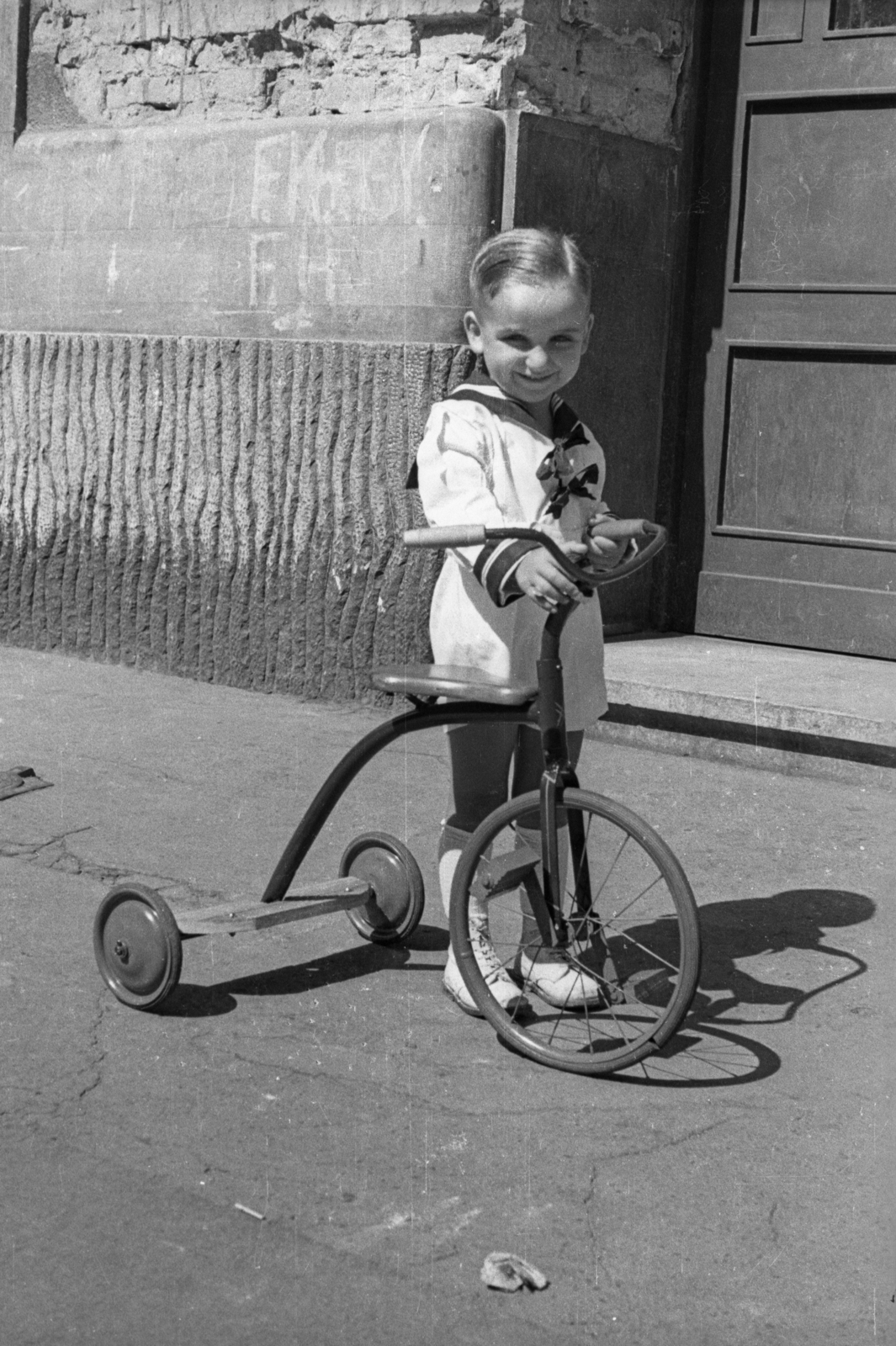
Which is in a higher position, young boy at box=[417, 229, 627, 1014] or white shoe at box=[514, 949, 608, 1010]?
young boy at box=[417, 229, 627, 1014]

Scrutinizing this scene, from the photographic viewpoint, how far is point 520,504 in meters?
3.48

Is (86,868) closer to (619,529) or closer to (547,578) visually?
(547,578)

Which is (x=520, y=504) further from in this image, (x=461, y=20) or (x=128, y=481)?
(x=128, y=481)

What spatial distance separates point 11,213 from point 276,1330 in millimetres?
5725

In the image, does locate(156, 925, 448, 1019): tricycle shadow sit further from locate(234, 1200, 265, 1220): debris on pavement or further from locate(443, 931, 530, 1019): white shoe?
locate(234, 1200, 265, 1220): debris on pavement

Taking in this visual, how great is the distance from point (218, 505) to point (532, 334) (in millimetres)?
3377

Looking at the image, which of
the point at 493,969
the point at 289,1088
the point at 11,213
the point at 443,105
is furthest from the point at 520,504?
the point at 11,213

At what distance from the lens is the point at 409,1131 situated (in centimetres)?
305

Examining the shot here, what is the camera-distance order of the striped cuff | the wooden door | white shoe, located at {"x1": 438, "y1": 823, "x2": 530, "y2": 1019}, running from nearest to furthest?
the striped cuff
white shoe, located at {"x1": 438, "y1": 823, "x2": 530, "y2": 1019}
the wooden door

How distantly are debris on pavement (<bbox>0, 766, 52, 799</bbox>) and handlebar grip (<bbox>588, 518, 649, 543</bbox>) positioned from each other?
255 centimetres

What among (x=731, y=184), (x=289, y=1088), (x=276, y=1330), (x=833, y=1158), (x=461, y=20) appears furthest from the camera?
(x=731, y=184)

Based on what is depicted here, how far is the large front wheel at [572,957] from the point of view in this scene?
315cm

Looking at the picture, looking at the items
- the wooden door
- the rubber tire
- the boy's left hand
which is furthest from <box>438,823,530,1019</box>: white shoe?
the wooden door

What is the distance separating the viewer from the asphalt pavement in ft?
8.21
